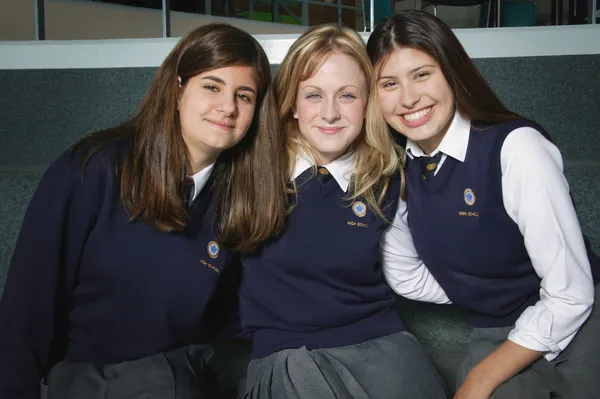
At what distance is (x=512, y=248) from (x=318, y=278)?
396 mm

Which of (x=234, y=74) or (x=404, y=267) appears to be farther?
(x=404, y=267)

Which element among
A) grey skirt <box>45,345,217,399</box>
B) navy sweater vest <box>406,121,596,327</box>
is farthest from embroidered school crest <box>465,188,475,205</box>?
grey skirt <box>45,345,217,399</box>

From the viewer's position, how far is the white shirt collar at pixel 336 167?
4.31 feet

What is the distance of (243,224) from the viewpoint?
1.25 m

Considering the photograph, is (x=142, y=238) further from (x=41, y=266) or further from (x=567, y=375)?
(x=567, y=375)

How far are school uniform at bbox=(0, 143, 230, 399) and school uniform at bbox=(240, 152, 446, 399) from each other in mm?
130

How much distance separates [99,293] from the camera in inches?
45.7

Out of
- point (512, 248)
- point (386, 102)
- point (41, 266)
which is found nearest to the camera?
point (41, 266)

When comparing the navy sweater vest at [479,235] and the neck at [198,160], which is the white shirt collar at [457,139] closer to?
the navy sweater vest at [479,235]

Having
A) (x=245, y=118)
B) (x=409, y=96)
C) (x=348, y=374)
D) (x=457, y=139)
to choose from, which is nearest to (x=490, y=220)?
(x=457, y=139)

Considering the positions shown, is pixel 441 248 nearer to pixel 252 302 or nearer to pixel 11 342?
pixel 252 302

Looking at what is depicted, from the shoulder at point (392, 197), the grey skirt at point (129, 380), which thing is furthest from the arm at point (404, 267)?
the grey skirt at point (129, 380)

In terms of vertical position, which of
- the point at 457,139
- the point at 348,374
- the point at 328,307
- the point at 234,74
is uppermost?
the point at 234,74

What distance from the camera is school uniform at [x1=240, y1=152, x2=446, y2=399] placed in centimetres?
122
